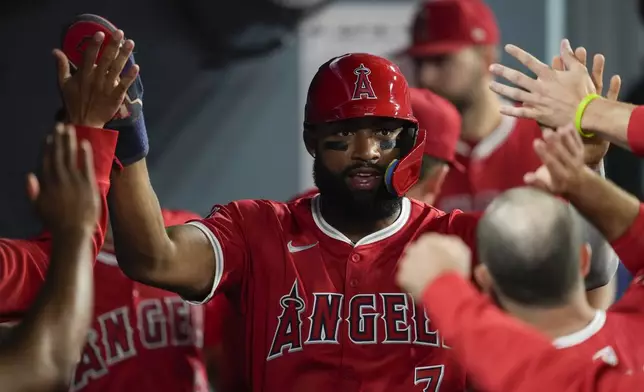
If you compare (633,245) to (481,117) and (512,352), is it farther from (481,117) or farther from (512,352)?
(481,117)

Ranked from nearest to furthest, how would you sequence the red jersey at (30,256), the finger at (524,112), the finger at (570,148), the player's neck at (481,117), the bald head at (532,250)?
1. the bald head at (532,250)
2. the red jersey at (30,256)
3. the finger at (570,148)
4. the finger at (524,112)
5. the player's neck at (481,117)

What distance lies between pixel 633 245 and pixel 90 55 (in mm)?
1218

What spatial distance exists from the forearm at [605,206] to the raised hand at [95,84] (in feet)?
3.26

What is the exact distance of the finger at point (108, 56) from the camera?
239 cm

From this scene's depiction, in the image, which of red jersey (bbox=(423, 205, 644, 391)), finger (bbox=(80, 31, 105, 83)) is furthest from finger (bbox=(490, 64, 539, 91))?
finger (bbox=(80, 31, 105, 83))

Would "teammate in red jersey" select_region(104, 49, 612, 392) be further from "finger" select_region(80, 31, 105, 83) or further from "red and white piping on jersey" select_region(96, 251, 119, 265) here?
"red and white piping on jersey" select_region(96, 251, 119, 265)

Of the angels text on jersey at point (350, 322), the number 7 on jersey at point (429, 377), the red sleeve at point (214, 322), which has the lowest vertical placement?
the red sleeve at point (214, 322)

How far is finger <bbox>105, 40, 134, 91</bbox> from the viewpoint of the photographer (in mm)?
2396

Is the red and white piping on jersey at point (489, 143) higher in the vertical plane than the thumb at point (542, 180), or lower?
lower

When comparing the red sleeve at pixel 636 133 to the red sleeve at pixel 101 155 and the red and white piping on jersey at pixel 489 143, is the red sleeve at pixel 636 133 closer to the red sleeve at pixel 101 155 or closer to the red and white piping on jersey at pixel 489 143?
the red sleeve at pixel 101 155

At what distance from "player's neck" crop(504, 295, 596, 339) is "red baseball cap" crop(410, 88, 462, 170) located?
138 centimetres

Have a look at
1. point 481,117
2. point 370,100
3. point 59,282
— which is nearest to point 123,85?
point 59,282

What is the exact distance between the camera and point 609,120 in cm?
277

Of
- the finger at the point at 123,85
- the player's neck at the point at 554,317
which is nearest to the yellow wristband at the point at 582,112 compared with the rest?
the player's neck at the point at 554,317
